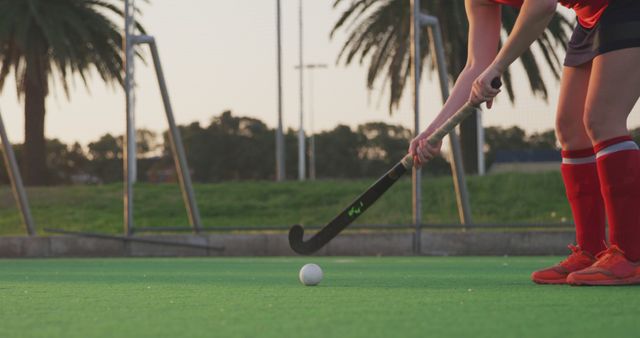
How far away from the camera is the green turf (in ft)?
9.46

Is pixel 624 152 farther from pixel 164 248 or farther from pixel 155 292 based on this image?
pixel 164 248

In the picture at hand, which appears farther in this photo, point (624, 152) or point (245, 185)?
point (245, 185)

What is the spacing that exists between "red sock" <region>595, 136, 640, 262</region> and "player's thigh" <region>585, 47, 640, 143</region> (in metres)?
0.06

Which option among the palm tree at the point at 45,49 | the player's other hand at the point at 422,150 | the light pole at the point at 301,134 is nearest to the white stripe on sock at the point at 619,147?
the player's other hand at the point at 422,150

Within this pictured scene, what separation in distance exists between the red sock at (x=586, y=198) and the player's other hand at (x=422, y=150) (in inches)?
23.7

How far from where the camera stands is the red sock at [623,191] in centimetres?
449

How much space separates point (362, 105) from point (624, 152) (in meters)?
9.03

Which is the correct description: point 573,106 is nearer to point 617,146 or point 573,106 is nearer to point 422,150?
point 617,146

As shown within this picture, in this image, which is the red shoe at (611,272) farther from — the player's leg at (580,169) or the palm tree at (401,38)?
the palm tree at (401,38)

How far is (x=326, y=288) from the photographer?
4582 mm

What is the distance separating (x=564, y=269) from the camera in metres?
4.75

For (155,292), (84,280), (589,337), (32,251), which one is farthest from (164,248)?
(589,337)

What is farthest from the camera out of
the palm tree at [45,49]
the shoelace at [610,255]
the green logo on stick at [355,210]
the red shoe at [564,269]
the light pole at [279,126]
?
the palm tree at [45,49]

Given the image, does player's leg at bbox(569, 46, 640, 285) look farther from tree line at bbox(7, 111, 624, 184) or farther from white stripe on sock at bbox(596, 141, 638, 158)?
tree line at bbox(7, 111, 624, 184)
